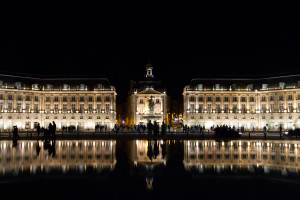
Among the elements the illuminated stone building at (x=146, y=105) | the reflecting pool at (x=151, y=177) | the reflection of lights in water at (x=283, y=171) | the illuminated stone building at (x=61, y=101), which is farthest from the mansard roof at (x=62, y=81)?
the reflection of lights in water at (x=283, y=171)

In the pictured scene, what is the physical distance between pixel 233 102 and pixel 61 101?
44483 mm

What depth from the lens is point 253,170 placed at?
13898mm

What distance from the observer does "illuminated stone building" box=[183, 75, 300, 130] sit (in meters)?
82.8

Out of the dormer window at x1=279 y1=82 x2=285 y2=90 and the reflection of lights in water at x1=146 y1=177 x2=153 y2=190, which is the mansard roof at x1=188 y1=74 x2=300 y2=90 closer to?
the dormer window at x1=279 y1=82 x2=285 y2=90

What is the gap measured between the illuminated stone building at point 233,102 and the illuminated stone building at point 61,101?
859 inches

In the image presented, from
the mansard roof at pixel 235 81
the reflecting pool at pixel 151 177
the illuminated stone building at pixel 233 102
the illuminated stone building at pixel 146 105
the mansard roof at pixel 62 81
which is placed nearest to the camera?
the reflecting pool at pixel 151 177

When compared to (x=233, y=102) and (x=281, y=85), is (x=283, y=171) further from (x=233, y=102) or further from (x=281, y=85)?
(x=233, y=102)

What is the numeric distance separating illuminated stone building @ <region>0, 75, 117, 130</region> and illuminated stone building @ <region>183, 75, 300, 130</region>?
2181cm

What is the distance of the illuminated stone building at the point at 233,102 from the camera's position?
82.8 meters

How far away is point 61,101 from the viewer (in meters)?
85.1

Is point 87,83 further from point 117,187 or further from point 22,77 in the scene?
point 117,187

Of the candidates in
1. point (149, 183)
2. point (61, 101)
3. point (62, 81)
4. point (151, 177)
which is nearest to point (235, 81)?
point (62, 81)

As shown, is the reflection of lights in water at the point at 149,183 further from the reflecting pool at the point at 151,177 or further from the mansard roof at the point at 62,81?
the mansard roof at the point at 62,81

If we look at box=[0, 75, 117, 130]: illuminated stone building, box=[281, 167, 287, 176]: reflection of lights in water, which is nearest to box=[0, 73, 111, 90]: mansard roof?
box=[0, 75, 117, 130]: illuminated stone building
